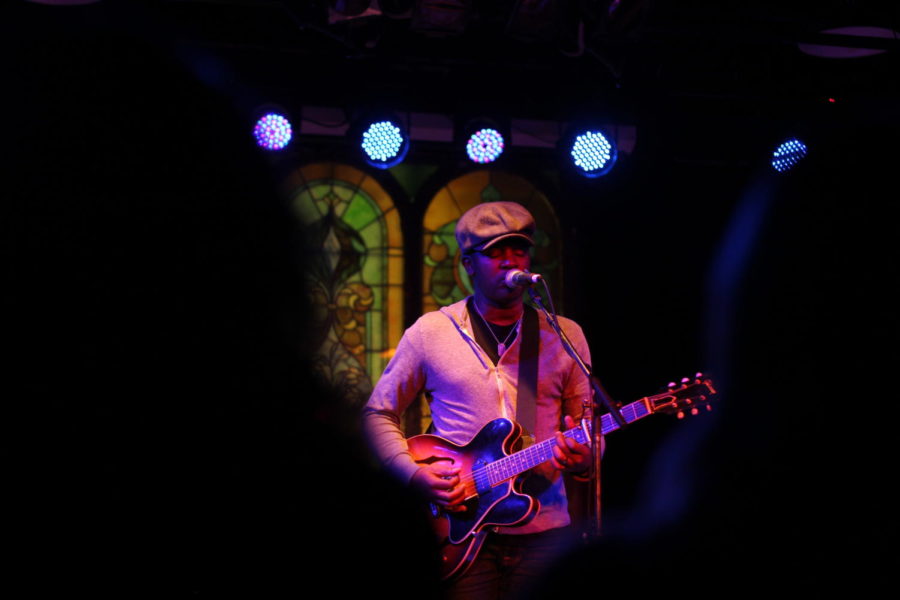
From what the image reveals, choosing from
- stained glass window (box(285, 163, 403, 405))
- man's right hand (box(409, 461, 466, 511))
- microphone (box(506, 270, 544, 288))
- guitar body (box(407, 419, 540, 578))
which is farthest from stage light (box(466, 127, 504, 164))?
man's right hand (box(409, 461, 466, 511))

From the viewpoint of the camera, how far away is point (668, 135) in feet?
18.6

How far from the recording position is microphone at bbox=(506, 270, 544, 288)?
108 inches

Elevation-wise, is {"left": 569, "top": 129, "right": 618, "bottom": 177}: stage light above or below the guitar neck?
above

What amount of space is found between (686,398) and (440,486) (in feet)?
3.03

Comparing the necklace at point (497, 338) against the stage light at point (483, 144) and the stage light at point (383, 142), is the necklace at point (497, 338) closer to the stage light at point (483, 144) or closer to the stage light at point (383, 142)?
the stage light at point (383, 142)

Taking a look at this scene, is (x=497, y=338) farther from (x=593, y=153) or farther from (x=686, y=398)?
(x=593, y=153)

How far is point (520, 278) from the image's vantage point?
9.25ft

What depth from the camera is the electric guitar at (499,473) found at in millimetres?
2816

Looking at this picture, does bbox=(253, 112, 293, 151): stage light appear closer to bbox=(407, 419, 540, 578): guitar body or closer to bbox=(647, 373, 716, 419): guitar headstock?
bbox=(407, 419, 540, 578): guitar body

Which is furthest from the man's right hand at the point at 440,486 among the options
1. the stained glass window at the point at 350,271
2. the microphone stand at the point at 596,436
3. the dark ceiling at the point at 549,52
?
the stained glass window at the point at 350,271

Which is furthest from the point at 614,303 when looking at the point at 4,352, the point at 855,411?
the point at 4,352

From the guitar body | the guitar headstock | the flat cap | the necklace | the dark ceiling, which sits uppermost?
the dark ceiling

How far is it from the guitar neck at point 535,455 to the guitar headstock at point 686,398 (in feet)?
0.14

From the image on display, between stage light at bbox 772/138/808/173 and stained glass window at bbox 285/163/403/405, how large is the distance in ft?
8.49
